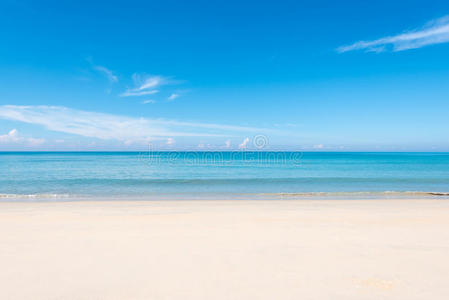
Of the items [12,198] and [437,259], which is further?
[12,198]

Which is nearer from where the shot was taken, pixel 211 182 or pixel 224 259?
pixel 224 259

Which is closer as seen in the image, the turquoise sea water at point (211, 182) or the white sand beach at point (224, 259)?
the white sand beach at point (224, 259)

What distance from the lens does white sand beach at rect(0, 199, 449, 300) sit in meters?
3.87

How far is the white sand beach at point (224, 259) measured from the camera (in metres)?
3.87

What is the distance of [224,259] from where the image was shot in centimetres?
495

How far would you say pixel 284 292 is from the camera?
3811 millimetres

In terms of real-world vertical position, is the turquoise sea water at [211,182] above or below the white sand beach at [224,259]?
below

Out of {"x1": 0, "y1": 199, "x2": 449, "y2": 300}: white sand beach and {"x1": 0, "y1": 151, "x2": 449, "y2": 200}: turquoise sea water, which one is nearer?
{"x1": 0, "y1": 199, "x2": 449, "y2": 300}: white sand beach

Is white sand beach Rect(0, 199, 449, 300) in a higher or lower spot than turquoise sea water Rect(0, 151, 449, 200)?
higher

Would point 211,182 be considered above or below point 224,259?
below

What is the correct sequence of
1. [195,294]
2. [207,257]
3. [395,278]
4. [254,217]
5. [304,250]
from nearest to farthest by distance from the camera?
[195,294]
[395,278]
[207,257]
[304,250]
[254,217]

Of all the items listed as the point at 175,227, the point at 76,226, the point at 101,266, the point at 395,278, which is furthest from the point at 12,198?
the point at 395,278

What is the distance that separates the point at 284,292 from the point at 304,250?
1742 millimetres

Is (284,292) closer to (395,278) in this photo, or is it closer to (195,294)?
(195,294)
